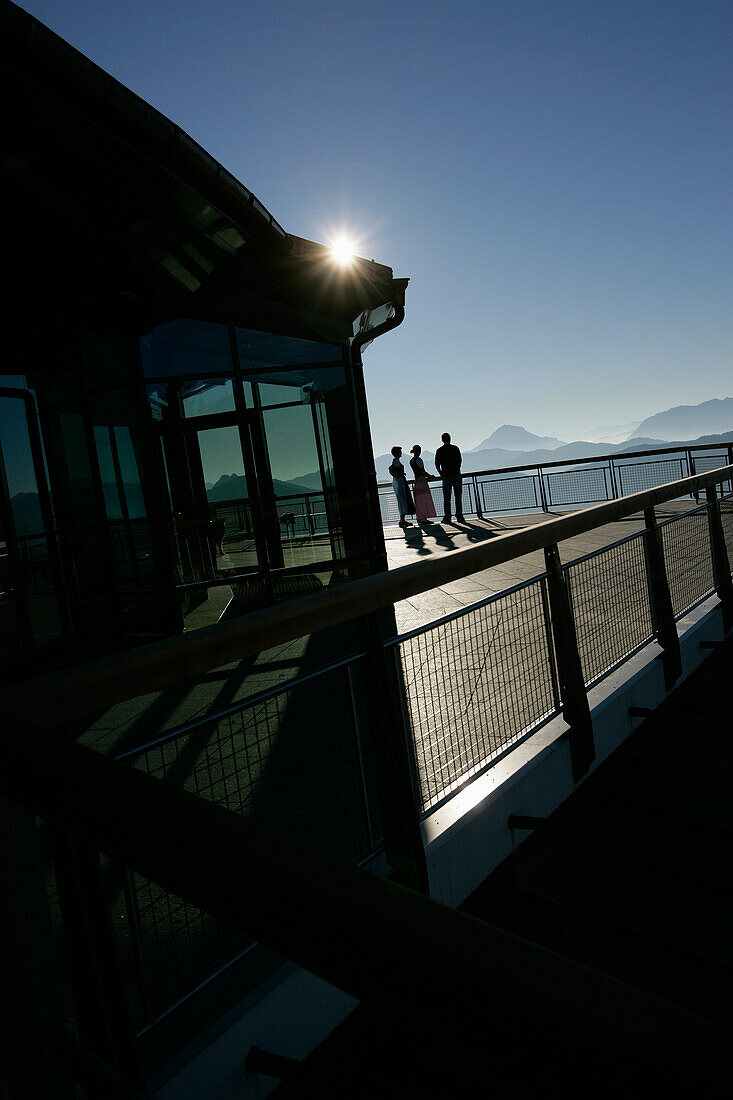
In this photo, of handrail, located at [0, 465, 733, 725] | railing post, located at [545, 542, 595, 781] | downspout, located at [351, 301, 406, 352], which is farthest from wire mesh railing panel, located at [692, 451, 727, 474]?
handrail, located at [0, 465, 733, 725]

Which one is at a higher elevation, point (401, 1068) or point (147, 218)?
point (147, 218)

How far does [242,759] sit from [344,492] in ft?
19.8

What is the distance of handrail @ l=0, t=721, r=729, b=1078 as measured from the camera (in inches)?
16.3

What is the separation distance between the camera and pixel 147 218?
196 inches

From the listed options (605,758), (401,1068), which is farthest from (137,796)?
(605,758)

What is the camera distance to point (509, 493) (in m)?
16.0

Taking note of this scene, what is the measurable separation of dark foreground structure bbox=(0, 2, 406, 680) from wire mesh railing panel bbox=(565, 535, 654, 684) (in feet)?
11.4

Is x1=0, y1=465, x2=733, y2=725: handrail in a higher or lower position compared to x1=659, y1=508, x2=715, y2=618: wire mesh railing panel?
higher

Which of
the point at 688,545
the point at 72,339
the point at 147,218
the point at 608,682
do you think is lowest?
the point at 608,682

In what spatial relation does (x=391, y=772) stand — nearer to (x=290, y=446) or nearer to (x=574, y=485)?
(x=290, y=446)

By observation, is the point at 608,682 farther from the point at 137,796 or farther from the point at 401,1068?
the point at 137,796

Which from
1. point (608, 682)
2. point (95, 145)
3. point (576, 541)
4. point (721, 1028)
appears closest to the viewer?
point (721, 1028)

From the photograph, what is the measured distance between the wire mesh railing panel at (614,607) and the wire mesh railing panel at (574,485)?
39.4ft

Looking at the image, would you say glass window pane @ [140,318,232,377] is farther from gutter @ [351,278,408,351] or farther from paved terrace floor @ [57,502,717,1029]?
paved terrace floor @ [57,502,717,1029]
